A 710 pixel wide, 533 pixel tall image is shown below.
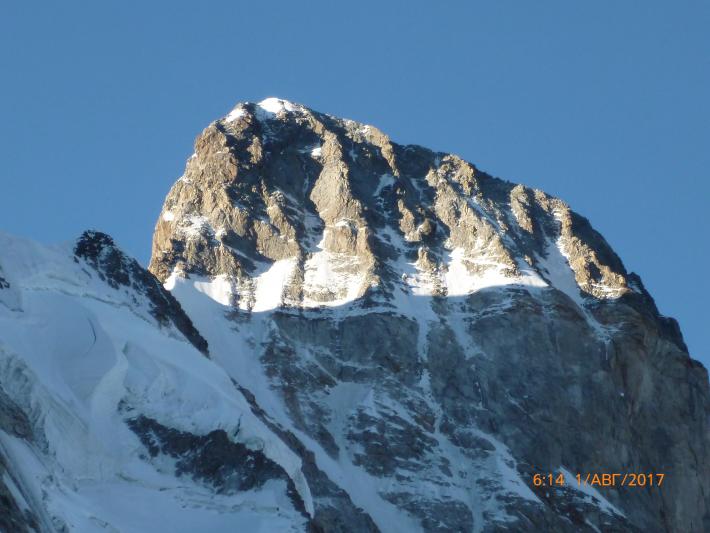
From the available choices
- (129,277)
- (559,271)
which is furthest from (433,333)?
(129,277)

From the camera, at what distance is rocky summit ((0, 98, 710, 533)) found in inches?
4390

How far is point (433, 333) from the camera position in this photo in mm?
145000

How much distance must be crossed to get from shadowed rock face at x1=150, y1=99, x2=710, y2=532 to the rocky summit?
0.61 ft

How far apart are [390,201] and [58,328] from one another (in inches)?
1882

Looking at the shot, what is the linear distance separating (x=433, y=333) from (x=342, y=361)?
25.0ft

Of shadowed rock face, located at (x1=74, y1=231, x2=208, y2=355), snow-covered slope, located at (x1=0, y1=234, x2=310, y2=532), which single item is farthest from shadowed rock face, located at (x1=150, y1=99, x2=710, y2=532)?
snow-covered slope, located at (x1=0, y1=234, x2=310, y2=532)

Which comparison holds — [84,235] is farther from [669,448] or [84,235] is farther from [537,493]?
[669,448]

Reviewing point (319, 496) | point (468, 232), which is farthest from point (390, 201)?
point (319, 496)

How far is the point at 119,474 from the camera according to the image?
10969cm

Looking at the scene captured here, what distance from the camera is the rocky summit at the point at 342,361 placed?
112 meters
